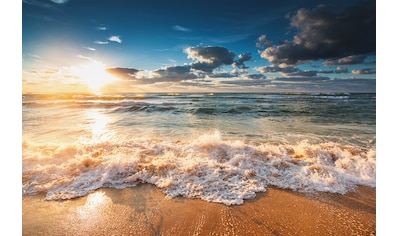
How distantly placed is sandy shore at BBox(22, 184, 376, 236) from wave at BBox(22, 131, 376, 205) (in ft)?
0.85

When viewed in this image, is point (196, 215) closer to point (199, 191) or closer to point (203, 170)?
point (199, 191)

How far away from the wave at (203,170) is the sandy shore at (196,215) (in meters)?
0.26

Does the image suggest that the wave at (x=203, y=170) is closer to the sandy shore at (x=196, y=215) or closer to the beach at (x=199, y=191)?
the beach at (x=199, y=191)

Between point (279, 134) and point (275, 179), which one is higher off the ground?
point (279, 134)

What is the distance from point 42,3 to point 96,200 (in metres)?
6.14

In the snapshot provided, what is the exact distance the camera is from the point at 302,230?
2754 millimetres

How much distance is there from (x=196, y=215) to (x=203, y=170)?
59.1 inches

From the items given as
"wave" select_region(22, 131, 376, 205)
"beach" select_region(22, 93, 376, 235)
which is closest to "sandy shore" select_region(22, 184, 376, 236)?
"beach" select_region(22, 93, 376, 235)

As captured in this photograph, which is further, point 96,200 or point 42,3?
point 42,3
